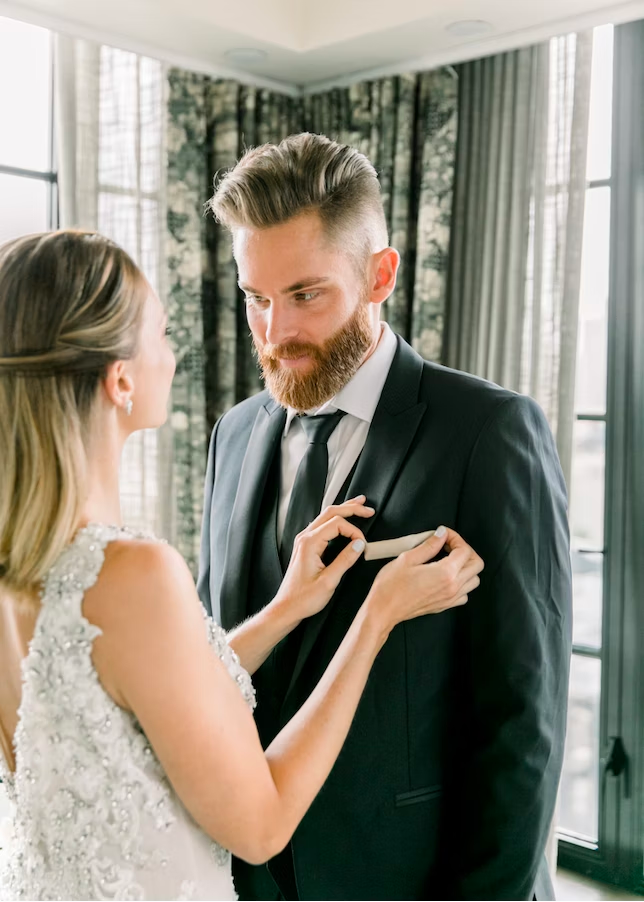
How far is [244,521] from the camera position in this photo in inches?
74.8

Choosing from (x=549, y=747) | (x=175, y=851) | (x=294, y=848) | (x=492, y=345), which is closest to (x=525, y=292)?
(x=492, y=345)

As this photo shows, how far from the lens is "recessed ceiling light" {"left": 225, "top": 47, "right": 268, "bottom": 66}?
326 centimetres

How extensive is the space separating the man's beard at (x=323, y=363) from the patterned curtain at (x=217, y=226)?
147 centimetres

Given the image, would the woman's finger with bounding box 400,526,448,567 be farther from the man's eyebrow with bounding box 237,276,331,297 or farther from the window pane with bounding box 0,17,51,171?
the window pane with bounding box 0,17,51,171

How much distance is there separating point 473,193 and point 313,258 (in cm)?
165

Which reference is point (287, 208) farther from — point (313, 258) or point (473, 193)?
point (473, 193)

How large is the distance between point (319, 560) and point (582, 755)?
6.57 feet

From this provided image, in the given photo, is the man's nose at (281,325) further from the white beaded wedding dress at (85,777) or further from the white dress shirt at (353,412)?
the white beaded wedding dress at (85,777)

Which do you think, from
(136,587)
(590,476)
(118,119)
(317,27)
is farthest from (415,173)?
(136,587)

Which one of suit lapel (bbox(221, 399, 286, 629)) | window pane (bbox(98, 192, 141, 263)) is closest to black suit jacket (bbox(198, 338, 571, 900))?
suit lapel (bbox(221, 399, 286, 629))

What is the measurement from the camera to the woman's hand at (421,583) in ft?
4.97

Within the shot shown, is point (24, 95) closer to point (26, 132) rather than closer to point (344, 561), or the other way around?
point (26, 132)

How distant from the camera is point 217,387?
3602 millimetres

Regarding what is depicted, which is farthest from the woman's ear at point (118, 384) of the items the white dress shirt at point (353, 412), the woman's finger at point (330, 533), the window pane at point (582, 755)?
the window pane at point (582, 755)
